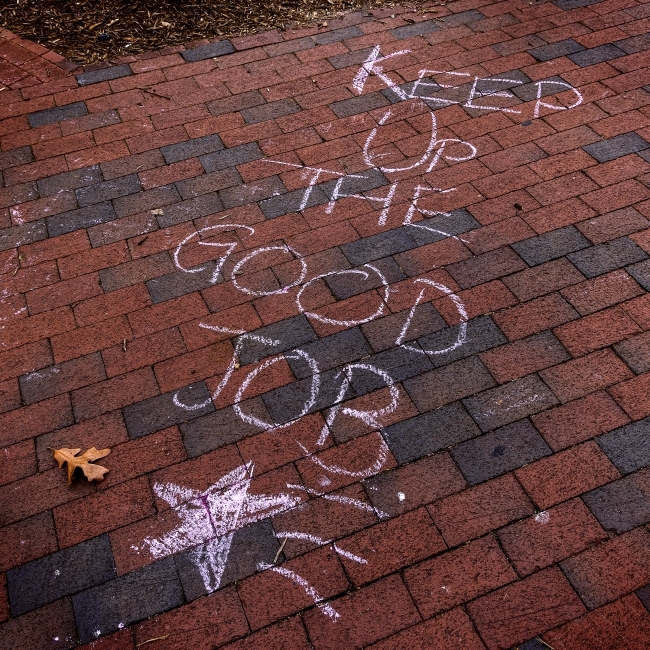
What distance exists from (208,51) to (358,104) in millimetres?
1382

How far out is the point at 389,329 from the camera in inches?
132

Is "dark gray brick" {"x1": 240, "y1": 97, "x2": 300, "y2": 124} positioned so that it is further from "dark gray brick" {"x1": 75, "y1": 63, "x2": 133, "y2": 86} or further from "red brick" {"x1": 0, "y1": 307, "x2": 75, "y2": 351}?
"red brick" {"x1": 0, "y1": 307, "x2": 75, "y2": 351}

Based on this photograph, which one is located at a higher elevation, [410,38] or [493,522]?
[410,38]

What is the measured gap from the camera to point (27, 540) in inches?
107

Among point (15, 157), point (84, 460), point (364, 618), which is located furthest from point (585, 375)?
point (15, 157)

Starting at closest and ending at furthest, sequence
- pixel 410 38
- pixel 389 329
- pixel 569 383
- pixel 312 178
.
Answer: pixel 569 383 → pixel 389 329 → pixel 312 178 → pixel 410 38

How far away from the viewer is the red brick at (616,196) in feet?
12.7

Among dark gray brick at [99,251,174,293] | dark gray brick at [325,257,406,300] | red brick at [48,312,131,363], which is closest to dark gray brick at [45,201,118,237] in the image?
dark gray brick at [99,251,174,293]

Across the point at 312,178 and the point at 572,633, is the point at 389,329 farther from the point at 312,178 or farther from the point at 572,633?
the point at 572,633

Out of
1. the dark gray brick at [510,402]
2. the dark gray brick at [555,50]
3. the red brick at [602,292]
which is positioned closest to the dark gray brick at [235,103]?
the dark gray brick at [555,50]

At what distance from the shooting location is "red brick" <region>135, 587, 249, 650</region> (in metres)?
2.45

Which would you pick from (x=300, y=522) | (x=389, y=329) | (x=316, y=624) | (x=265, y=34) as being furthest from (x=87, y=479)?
(x=265, y=34)

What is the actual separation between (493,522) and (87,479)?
5.40 ft

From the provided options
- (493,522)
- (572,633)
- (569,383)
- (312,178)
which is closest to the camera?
(572,633)
